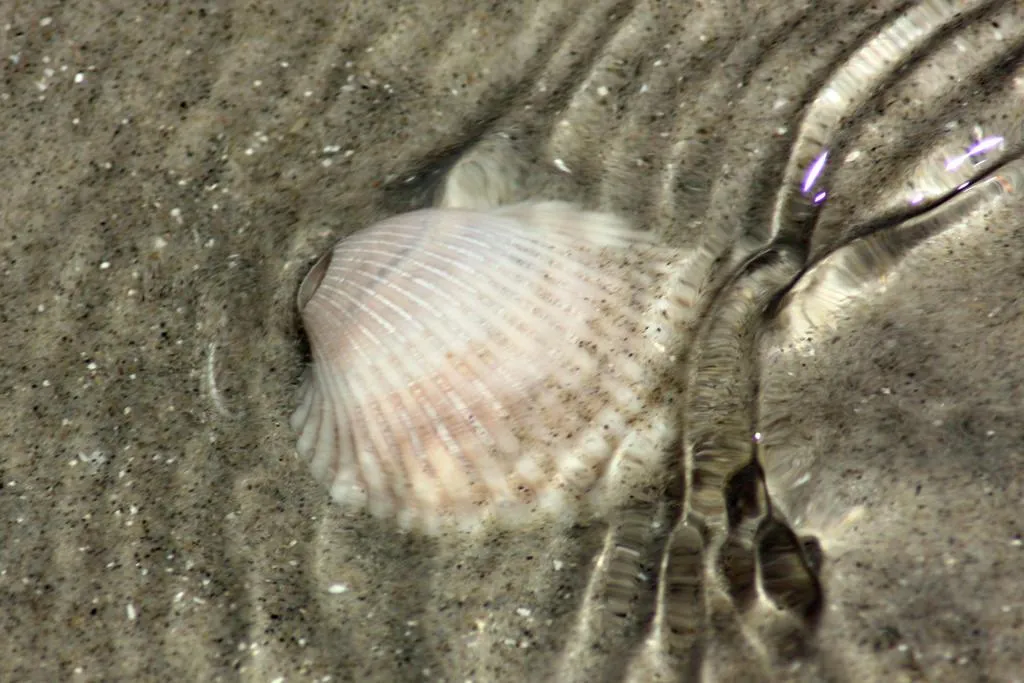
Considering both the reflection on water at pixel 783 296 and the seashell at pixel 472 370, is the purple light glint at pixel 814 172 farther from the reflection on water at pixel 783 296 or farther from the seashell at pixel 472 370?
the seashell at pixel 472 370

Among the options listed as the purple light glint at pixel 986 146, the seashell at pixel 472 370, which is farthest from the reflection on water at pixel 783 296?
the seashell at pixel 472 370

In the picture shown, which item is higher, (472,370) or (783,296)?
(783,296)

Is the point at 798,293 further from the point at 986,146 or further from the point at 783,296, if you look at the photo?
the point at 986,146

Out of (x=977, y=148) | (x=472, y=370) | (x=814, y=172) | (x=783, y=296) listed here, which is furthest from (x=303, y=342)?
(x=977, y=148)

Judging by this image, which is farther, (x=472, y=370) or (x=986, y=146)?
(x=986, y=146)

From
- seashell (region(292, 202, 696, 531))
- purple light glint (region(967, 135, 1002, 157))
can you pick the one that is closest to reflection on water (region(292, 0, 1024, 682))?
purple light glint (region(967, 135, 1002, 157))

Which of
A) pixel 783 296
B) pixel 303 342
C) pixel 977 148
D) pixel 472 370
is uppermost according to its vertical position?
pixel 977 148
